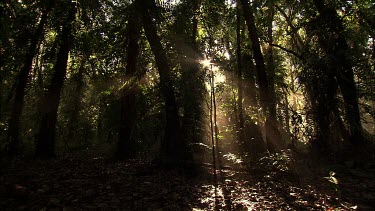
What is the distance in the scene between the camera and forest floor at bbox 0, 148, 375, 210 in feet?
19.3

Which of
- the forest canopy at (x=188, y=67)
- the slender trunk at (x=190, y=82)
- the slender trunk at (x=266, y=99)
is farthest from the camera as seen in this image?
the slender trunk at (x=266, y=99)

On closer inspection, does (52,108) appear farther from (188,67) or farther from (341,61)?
(341,61)

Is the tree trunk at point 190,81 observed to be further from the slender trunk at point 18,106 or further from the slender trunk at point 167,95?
the slender trunk at point 18,106

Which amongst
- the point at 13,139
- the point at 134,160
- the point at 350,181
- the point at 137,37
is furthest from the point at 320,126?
the point at 13,139

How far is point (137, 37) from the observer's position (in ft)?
A: 38.9

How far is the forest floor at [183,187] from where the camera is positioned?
231 inches

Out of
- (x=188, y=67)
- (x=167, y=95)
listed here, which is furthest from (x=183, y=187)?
(x=188, y=67)

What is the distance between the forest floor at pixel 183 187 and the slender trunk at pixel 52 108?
1065 mm

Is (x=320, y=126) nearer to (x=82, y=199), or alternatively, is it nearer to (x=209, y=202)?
(x=209, y=202)

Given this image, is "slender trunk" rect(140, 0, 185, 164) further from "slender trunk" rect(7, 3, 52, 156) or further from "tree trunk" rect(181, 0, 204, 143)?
"slender trunk" rect(7, 3, 52, 156)

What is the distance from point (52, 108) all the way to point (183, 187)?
7.52 metres

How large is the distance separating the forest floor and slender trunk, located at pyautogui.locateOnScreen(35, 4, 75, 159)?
1065 millimetres

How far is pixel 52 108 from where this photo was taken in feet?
38.5

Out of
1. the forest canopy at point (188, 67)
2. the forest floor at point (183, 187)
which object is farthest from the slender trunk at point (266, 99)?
the forest floor at point (183, 187)
